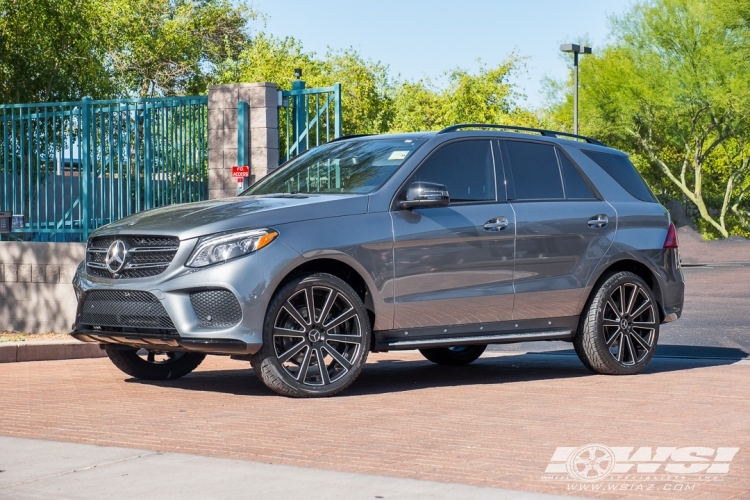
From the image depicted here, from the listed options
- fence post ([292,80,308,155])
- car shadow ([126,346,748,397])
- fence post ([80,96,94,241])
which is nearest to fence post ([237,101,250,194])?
fence post ([292,80,308,155])

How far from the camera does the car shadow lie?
927 centimetres

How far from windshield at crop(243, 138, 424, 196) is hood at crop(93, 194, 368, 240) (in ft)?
0.99

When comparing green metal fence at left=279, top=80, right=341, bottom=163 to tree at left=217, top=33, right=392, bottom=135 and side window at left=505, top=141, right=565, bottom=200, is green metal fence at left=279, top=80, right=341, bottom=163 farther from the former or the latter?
tree at left=217, top=33, right=392, bottom=135

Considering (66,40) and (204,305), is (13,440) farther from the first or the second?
(66,40)

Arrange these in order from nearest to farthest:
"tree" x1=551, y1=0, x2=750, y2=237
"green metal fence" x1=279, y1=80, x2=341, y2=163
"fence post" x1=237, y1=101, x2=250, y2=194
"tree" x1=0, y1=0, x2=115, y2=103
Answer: "green metal fence" x1=279, y1=80, x2=341, y2=163, "fence post" x1=237, y1=101, x2=250, y2=194, "tree" x1=0, y1=0, x2=115, y2=103, "tree" x1=551, y1=0, x2=750, y2=237

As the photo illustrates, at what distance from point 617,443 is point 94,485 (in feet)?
9.05

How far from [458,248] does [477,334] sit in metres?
0.73

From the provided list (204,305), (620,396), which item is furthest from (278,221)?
(620,396)

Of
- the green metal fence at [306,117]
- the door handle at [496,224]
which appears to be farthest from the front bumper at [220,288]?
the green metal fence at [306,117]

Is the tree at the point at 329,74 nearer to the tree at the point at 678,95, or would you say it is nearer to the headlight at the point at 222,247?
the tree at the point at 678,95

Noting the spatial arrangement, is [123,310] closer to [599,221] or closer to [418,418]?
[418,418]

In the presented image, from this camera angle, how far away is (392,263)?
8703 millimetres

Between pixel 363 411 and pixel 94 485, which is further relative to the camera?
pixel 363 411

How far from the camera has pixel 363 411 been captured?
7.80 meters
